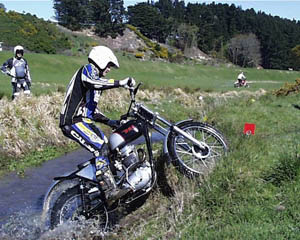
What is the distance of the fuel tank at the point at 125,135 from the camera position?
6.12m

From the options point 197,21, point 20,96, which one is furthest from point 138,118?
point 197,21

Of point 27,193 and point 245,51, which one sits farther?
point 245,51

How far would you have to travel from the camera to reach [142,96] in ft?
66.8

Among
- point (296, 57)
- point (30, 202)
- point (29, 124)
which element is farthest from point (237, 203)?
point (296, 57)

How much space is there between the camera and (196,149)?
6.32m

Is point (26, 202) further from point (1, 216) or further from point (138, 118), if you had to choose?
point (138, 118)

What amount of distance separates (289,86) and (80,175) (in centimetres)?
1857

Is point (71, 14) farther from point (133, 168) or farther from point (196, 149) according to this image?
point (133, 168)

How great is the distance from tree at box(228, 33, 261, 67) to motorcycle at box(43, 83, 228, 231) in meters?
95.8

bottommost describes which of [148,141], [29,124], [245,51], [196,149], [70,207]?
[245,51]

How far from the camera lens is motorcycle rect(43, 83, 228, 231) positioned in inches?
240

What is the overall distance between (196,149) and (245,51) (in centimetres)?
9815

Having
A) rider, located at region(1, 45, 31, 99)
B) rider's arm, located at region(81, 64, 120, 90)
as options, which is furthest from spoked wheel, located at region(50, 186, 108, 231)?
rider, located at region(1, 45, 31, 99)

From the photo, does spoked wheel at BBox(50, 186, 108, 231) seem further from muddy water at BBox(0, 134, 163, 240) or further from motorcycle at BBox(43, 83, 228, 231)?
muddy water at BBox(0, 134, 163, 240)
